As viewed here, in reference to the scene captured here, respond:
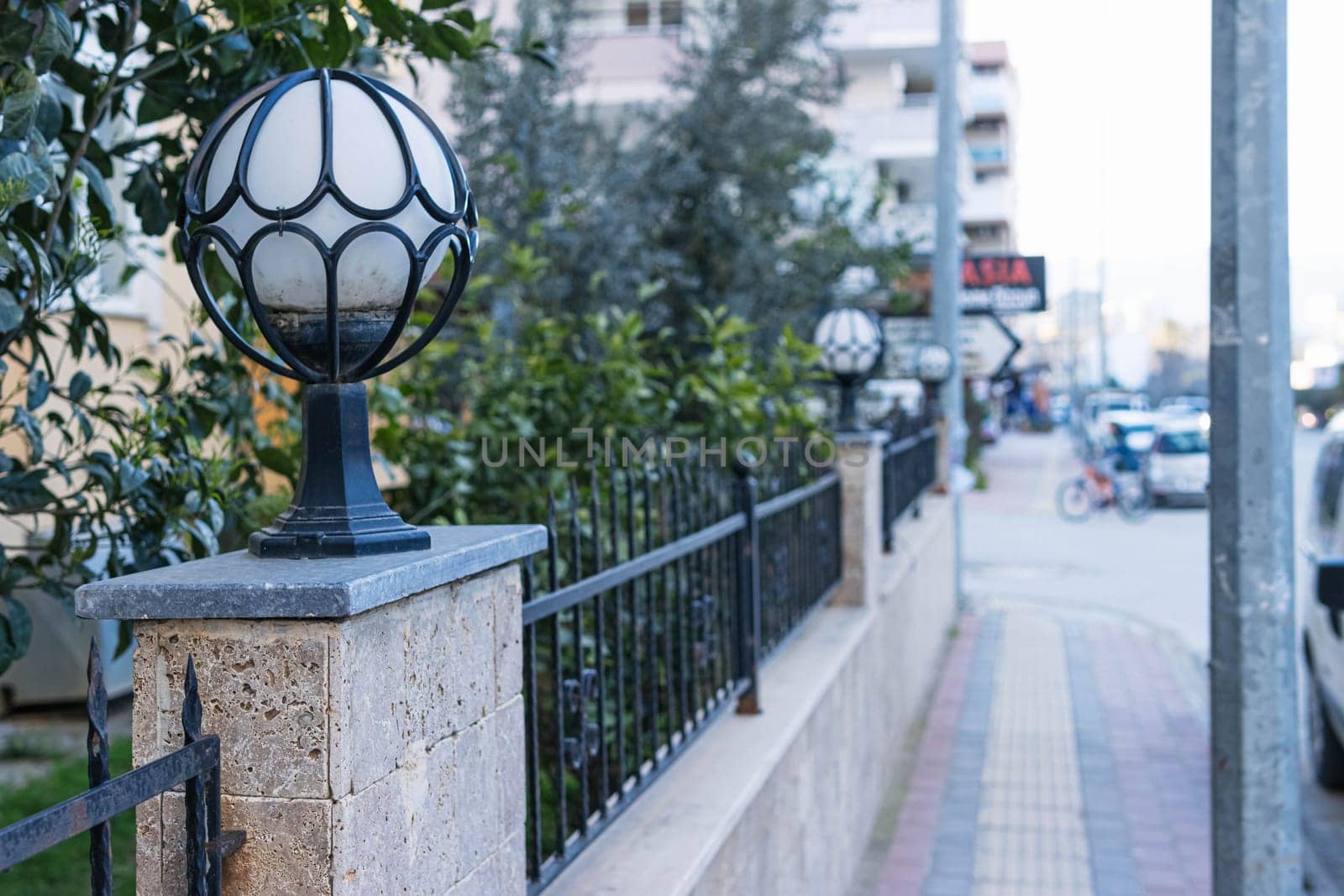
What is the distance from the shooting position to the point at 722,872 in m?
3.15

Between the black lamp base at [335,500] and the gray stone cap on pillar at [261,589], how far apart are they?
0.03 metres

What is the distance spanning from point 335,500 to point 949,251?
11.2 m

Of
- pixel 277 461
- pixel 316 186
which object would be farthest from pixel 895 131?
pixel 316 186

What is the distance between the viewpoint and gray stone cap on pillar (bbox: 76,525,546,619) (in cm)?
161

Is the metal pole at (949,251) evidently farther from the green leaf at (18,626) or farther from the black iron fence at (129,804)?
the black iron fence at (129,804)

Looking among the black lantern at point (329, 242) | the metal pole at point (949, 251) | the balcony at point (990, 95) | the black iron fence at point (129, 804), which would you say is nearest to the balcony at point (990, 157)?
the balcony at point (990, 95)

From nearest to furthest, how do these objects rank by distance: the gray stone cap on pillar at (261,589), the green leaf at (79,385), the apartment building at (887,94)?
the gray stone cap on pillar at (261,589) < the green leaf at (79,385) < the apartment building at (887,94)

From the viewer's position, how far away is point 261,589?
5.30ft

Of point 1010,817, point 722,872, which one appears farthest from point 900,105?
point 722,872

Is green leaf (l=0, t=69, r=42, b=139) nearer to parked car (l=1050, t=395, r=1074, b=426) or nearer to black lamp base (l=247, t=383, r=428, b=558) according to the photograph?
black lamp base (l=247, t=383, r=428, b=558)

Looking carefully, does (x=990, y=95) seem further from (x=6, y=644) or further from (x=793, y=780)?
(x=6, y=644)

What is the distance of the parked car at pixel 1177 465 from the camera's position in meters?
23.6

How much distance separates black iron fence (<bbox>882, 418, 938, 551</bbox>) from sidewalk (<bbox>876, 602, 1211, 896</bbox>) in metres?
1.22

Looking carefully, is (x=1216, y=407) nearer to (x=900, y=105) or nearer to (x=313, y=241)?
(x=313, y=241)
